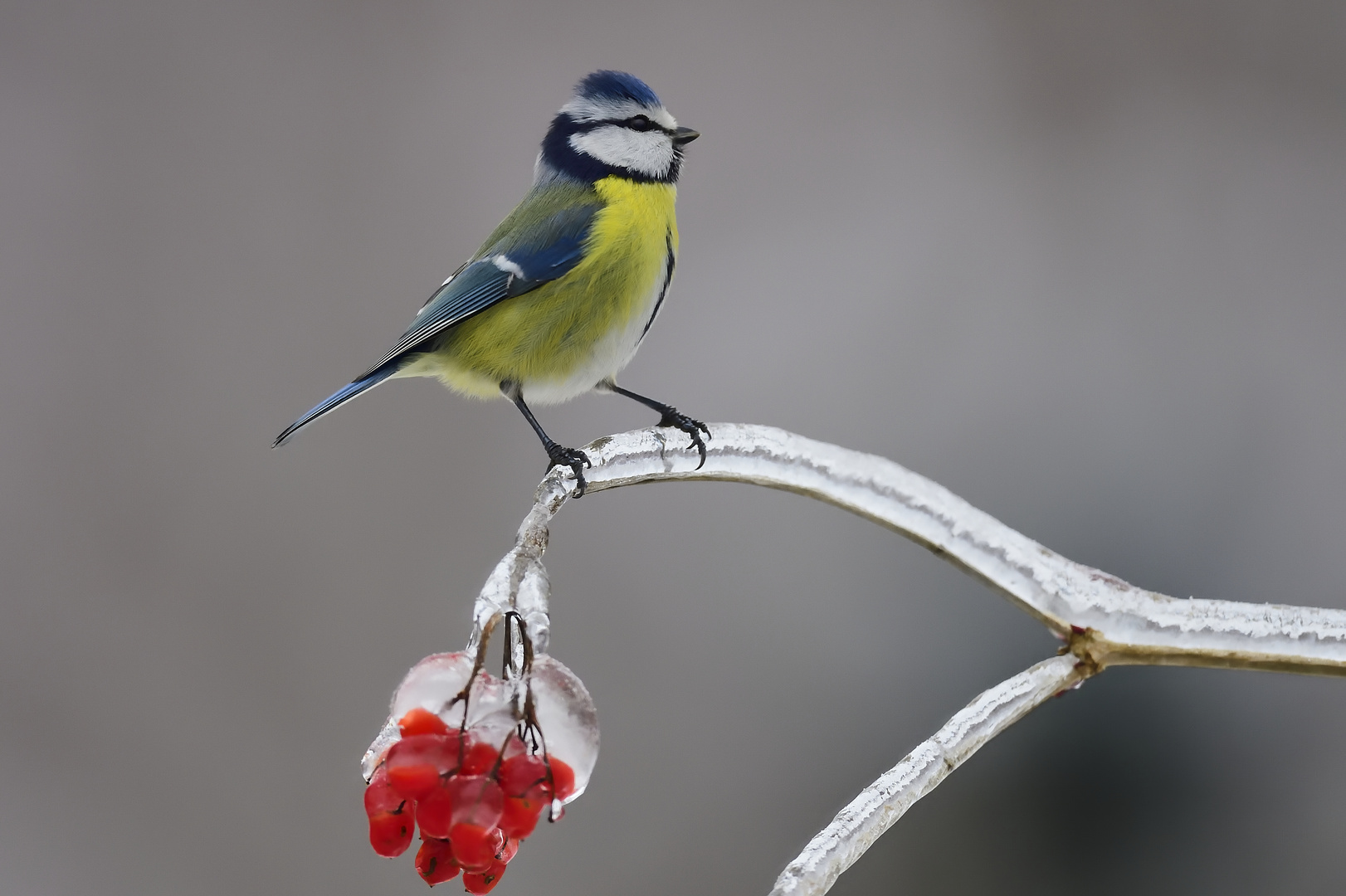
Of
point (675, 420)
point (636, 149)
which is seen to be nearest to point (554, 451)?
point (675, 420)

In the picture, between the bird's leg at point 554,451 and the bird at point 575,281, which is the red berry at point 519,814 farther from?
the bird at point 575,281

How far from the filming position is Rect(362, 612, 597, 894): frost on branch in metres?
0.35

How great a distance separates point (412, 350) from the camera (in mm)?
914

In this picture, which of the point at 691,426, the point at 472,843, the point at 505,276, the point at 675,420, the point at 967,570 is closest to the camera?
the point at 472,843

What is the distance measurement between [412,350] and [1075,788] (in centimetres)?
85

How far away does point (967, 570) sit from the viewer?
1.69 feet

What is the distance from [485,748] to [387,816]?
0.05 metres

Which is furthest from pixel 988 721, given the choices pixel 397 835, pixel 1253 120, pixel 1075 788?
pixel 1253 120

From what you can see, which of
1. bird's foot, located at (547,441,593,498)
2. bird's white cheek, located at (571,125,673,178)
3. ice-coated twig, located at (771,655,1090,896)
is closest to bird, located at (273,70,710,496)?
bird's white cheek, located at (571,125,673,178)

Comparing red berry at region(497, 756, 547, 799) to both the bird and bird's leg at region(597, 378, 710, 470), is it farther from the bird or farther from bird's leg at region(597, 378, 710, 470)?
the bird

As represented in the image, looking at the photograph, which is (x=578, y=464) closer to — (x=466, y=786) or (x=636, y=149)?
(x=466, y=786)

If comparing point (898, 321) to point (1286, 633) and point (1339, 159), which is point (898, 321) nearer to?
point (1339, 159)

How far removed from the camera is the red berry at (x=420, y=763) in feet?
1.17

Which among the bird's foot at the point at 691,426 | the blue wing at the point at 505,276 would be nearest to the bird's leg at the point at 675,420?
the bird's foot at the point at 691,426
